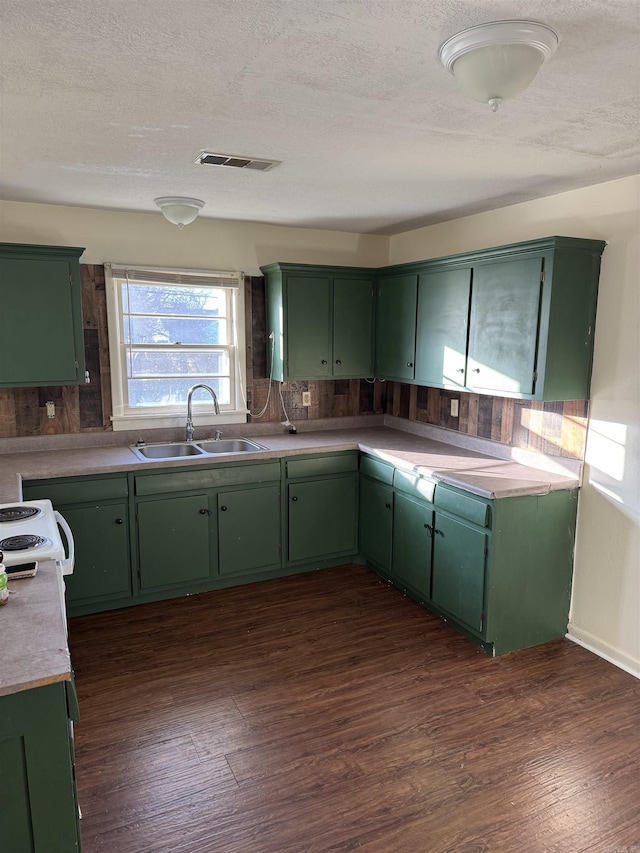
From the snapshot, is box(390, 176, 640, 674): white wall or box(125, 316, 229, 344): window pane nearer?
box(390, 176, 640, 674): white wall

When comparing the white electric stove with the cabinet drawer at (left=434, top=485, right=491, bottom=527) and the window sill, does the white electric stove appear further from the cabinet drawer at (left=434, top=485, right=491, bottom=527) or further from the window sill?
the cabinet drawer at (left=434, top=485, right=491, bottom=527)

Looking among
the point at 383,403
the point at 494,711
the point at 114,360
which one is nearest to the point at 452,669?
the point at 494,711

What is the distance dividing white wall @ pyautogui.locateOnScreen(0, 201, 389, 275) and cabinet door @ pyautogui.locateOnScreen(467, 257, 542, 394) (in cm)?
151

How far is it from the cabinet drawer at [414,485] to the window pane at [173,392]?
142 cm

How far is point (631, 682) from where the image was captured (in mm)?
2900

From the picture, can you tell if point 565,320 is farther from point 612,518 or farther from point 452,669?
point 452,669

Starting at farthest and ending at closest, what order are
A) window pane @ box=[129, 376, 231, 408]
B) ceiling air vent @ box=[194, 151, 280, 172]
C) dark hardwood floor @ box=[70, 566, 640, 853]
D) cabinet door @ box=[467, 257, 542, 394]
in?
window pane @ box=[129, 376, 231, 408]
cabinet door @ box=[467, 257, 542, 394]
ceiling air vent @ box=[194, 151, 280, 172]
dark hardwood floor @ box=[70, 566, 640, 853]

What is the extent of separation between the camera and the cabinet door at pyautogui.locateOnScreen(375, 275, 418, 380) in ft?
13.3

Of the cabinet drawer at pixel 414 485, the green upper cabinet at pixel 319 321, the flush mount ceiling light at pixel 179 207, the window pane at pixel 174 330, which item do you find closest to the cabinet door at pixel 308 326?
the green upper cabinet at pixel 319 321

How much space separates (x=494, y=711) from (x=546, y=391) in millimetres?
1546

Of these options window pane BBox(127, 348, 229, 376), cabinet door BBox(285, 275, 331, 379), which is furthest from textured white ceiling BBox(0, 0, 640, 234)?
window pane BBox(127, 348, 229, 376)

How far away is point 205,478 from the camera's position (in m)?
3.72

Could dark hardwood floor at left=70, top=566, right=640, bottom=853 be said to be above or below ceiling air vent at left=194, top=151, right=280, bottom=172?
below

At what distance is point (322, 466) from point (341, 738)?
1906 mm
